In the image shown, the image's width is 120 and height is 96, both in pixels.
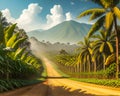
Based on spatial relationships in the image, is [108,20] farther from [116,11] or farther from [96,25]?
[96,25]

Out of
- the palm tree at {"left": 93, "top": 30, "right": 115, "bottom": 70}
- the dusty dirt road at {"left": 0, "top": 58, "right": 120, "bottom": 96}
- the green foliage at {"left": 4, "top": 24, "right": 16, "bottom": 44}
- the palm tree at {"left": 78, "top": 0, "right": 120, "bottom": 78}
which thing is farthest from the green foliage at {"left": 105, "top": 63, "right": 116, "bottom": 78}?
the green foliage at {"left": 4, "top": 24, "right": 16, "bottom": 44}

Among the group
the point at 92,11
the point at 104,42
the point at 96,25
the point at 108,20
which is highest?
the point at 92,11

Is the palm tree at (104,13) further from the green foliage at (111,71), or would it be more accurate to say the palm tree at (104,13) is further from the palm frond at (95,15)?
the green foliage at (111,71)

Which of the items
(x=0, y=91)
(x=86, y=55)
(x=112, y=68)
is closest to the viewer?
(x=0, y=91)

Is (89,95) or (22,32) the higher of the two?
(22,32)

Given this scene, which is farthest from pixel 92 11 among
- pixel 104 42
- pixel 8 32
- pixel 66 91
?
pixel 104 42

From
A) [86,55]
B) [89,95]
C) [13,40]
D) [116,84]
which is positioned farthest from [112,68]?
[86,55]

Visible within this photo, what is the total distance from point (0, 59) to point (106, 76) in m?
28.5

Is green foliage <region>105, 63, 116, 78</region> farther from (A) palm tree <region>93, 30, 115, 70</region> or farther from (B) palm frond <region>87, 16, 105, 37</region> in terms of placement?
(A) palm tree <region>93, 30, 115, 70</region>

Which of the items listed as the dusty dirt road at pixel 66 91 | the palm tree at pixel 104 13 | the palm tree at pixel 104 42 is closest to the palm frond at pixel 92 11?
the palm tree at pixel 104 13

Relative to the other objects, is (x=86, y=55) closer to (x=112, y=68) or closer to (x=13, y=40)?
(x=112, y=68)

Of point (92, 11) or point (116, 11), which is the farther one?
point (92, 11)

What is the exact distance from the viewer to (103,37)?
64.2 metres

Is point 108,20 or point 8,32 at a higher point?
point 108,20
